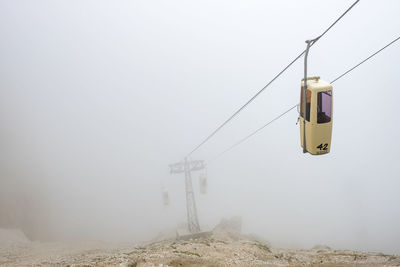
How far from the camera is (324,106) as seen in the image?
7883mm

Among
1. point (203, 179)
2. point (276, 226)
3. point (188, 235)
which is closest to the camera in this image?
point (188, 235)

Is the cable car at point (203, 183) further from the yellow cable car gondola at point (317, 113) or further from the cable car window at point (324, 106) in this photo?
the cable car window at point (324, 106)

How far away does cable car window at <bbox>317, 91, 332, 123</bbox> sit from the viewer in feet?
25.7

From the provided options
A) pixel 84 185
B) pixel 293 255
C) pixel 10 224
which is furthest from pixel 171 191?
A: pixel 293 255

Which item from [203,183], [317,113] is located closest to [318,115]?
[317,113]

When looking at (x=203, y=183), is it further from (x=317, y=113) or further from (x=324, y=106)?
(x=324, y=106)

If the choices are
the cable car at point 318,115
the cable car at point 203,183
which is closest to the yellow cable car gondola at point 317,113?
the cable car at point 318,115

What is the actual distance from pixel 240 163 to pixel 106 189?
77294 millimetres

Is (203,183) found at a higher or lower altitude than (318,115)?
lower

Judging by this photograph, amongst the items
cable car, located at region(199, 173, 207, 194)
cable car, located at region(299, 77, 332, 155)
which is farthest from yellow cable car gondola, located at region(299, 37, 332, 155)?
cable car, located at region(199, 173, 207, 194)

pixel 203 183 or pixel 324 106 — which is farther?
pixel 203 183

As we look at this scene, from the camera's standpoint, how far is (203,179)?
83.4 ft

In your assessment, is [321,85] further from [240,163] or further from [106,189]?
[240,163]

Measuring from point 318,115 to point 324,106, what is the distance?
337 mm
